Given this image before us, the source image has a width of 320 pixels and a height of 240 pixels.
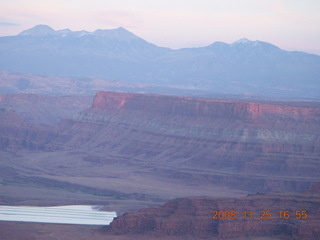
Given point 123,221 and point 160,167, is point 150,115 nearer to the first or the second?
point 160,167

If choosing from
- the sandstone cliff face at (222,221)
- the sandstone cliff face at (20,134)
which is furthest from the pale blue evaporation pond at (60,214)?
the sandstone cliff face at (20,134)

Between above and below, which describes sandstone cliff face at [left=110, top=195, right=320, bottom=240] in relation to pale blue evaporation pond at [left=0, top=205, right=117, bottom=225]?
above

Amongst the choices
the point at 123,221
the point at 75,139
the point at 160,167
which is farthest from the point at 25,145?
the point at 123,221

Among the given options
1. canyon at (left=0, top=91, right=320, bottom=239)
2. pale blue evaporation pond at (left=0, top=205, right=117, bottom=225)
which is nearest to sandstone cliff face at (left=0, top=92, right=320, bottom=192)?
canyon at (left=0, top=91, right=320, bottom=239)

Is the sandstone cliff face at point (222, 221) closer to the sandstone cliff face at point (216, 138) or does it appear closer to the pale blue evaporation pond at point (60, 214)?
the pale blue evaporation pond at point (60, 214)

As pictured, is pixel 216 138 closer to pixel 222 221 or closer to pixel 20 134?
pixel 20 134

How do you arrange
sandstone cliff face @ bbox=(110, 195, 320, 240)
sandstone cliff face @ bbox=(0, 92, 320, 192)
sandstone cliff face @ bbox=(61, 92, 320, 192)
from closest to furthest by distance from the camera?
sandstone cliff face @ bbox=(110, 195, 320, 240)
sandstone cliff face @ bbox=(61, 92, 320, 192)
sandstone cliff face @ bbox=(0, 92, 320, 192)

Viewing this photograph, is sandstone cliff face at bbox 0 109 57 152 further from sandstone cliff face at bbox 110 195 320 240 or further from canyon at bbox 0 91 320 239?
sandstone cliff face at bbox 110 195 320 240

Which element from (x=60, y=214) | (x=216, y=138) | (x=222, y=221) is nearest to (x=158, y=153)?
(x=216, y=138)
